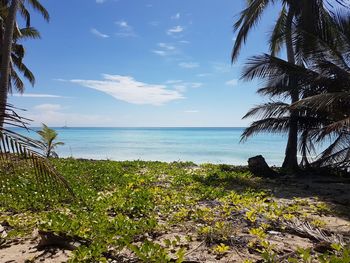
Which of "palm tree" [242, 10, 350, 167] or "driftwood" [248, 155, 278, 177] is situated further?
"driftwood" [248, 155, 278, 177]

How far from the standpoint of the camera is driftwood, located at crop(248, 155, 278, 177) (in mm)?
10938

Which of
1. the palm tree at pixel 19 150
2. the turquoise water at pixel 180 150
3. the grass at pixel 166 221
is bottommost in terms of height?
the turquoise water at pixel 180 150

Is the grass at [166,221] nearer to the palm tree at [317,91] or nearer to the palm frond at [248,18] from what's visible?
the palm tree at [317,91]

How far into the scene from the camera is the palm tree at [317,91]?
922cm

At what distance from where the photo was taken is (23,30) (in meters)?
20.9

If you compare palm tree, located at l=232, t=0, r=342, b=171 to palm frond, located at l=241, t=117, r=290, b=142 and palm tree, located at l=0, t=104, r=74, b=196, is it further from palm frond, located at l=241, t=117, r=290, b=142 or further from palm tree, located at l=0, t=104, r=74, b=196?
palm tree, located at l=0, t=104, r=74, b=196

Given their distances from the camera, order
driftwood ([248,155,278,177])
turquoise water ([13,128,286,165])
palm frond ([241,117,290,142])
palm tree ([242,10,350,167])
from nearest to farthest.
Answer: palm tree ([242,10,350,167]) < driftwood ([248,155,278,177]) < palm frond ([241,117,290,142]) < turquoise water ([13,128,286,165])

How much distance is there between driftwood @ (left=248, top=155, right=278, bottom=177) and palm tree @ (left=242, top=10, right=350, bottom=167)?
55.7 inches

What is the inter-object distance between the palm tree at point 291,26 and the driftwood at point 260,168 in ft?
5.81

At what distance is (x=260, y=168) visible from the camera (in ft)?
36.4

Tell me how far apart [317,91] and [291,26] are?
222cm

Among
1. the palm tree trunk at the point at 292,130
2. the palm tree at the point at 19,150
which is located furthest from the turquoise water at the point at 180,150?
the palm tree at the point at 19,150

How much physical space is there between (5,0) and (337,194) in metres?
17.3

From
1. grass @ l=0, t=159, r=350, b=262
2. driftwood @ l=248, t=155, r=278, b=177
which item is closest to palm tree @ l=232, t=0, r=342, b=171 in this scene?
driftwood @ l=248, t=155, r=278, b=177
